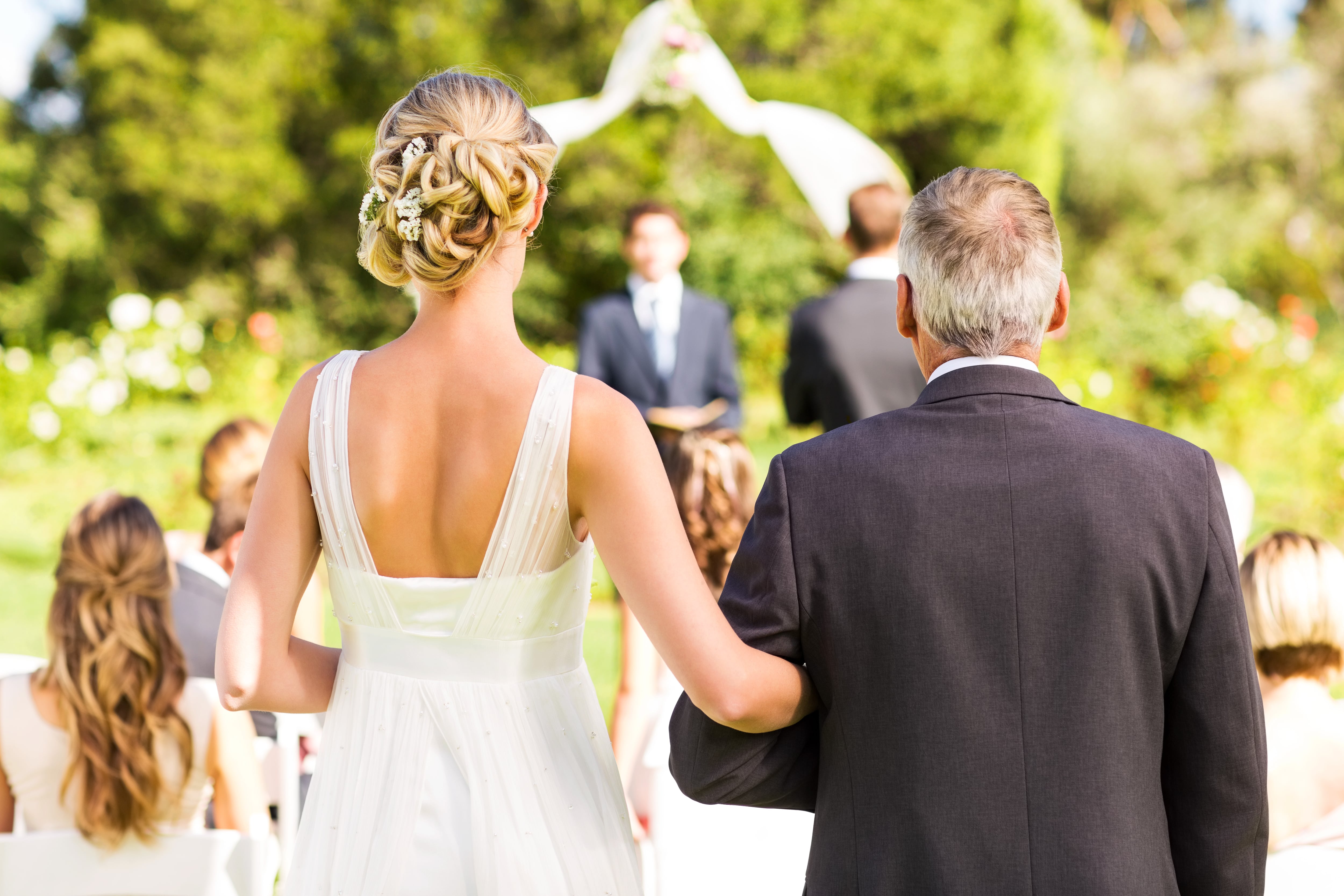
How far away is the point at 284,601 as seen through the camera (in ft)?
→ 6.36

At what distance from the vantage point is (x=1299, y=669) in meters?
2.76

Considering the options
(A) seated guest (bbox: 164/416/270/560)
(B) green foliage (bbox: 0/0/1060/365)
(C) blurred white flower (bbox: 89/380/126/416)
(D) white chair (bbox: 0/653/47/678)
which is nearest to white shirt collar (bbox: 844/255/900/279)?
(A) seated guest (bbox: 164/416/270/560)

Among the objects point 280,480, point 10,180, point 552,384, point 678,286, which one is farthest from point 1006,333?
point 10,180

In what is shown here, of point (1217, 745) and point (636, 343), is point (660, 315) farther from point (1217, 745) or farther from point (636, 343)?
point (1217, 745)

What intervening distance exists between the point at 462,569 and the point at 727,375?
4.47m

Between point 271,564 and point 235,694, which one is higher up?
point 271,564

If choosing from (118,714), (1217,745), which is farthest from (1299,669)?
(118,714)

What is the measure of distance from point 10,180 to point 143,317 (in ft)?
48.3

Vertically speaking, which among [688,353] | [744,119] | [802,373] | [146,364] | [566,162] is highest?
[566,162]

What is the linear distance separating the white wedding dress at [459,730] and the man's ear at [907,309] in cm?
55

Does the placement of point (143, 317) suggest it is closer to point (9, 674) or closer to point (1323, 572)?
point (9, 674)

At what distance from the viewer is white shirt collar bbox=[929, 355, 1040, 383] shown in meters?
1.74

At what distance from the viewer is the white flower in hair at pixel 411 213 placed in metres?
1.81

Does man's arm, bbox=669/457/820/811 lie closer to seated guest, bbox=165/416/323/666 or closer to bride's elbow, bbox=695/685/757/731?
bride's elbow, bbox=695/685/757/731
